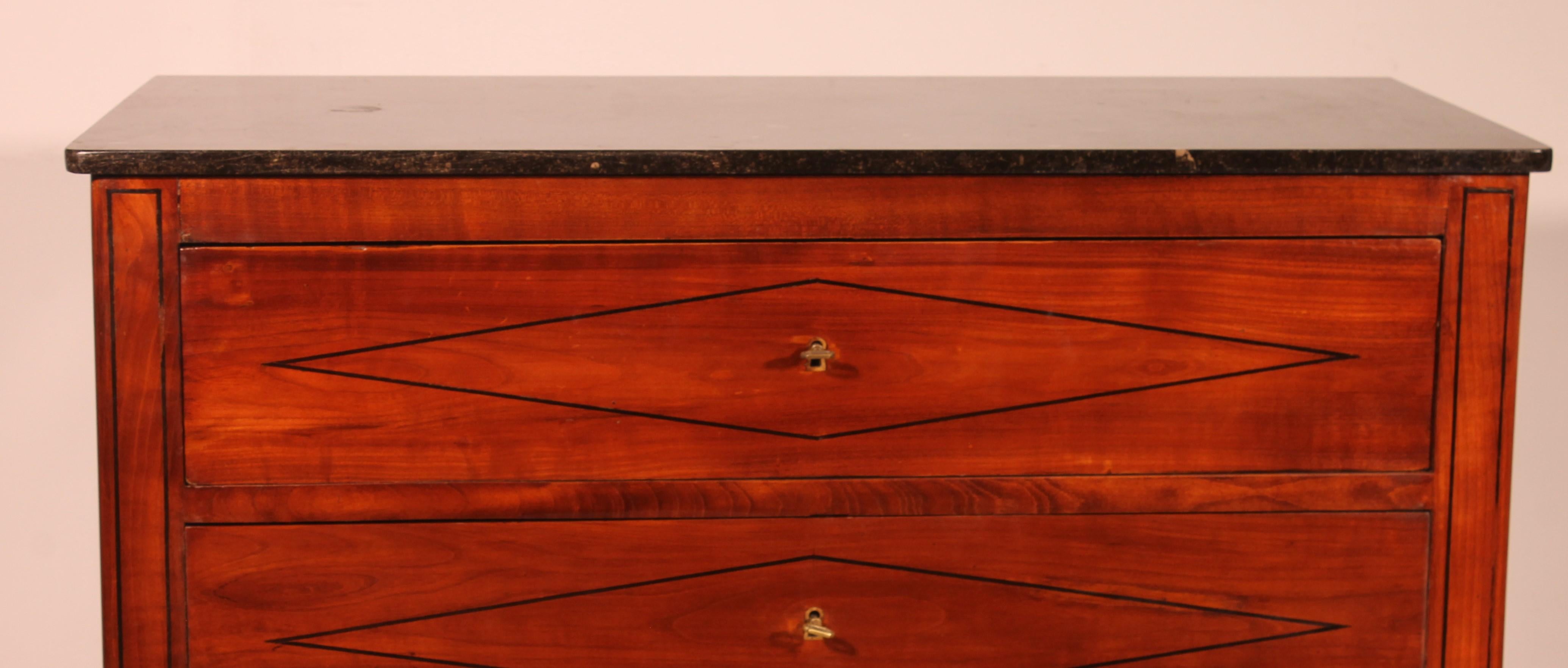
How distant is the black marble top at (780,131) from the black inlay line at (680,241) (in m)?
0.06

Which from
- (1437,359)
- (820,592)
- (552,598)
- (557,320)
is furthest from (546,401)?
(1437,359)

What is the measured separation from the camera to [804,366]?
1.59 m

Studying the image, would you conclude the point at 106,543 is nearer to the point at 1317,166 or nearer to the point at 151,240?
the point at 151,240

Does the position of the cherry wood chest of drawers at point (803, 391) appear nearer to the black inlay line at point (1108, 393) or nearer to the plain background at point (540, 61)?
the black inlay line at point (1108, 393)

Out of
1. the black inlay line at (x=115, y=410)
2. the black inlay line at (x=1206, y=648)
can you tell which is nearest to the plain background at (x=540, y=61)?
the black inlay line at (x=115, y=410)

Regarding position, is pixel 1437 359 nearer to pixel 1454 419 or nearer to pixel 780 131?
pixel 1454 419

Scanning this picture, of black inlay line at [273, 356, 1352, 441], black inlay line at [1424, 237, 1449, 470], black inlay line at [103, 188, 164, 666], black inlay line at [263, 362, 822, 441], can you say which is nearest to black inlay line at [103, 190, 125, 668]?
black inlay line at [103, 188, 164, 666]

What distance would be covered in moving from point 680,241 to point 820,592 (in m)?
0.36

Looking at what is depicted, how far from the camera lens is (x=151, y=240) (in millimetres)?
1526

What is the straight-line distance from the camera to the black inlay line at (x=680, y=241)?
1543mm

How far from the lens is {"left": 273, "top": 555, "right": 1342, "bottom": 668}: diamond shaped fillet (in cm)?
164

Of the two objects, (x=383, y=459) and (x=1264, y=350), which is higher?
(x=1264, y=350)

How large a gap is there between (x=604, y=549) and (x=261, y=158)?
18.3 inches

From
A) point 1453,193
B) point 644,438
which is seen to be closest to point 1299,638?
point 1453,193
